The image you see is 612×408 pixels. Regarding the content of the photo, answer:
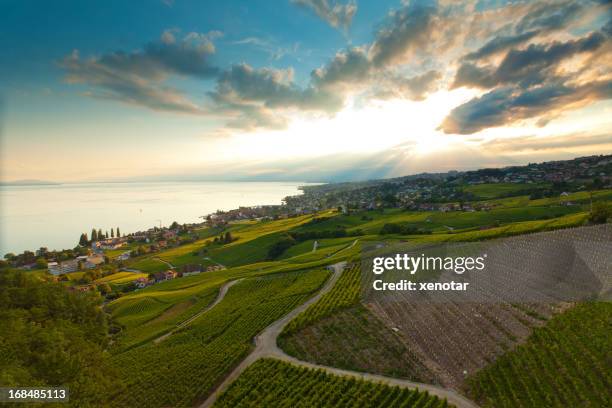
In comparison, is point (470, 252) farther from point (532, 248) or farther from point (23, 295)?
point (23, 295)

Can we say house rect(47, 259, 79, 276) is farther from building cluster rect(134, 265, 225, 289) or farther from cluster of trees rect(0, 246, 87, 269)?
building cluster rect(134, 265, 225, 289)

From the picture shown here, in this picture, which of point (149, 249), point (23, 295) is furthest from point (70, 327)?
point (149, 249)

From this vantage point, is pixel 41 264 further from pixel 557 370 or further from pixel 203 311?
pixel 557 370

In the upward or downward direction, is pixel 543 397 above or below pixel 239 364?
above

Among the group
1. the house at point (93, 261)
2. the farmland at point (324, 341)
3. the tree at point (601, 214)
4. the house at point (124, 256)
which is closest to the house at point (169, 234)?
the house at point (124, 256)

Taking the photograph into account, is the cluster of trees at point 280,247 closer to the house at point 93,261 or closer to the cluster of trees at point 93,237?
the house at point 93,261

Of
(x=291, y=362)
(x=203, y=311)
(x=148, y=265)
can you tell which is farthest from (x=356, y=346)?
Result: (x=148, y=265)
